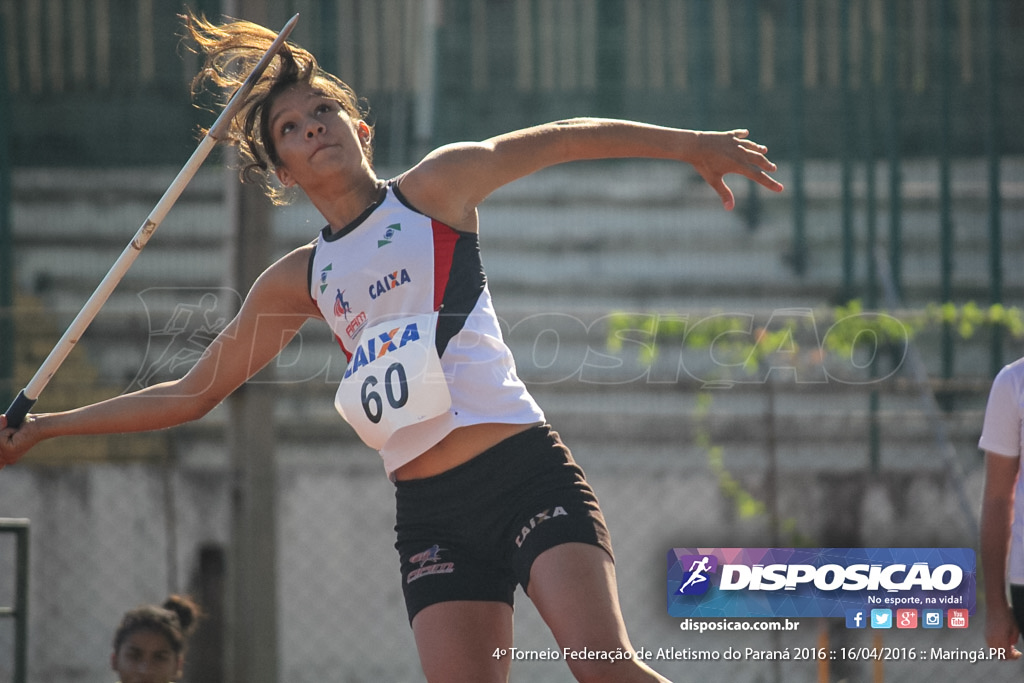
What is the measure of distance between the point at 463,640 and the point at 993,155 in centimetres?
439

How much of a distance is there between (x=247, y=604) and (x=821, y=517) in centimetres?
227

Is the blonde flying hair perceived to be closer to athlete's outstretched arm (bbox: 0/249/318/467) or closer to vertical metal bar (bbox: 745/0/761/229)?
athlete's outstretched arm (bbox: 0/249/318/467)

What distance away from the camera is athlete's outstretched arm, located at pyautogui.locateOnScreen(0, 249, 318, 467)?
9.09 feet

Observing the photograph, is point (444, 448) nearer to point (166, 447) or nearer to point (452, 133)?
point (166, 447)

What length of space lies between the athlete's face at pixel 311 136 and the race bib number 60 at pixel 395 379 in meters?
0.42

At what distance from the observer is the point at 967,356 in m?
5.39

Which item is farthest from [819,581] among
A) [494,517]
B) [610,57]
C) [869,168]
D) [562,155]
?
[610,57]

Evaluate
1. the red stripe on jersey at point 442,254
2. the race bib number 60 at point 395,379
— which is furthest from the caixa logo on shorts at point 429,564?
the red stripe on jersey at point 442,254

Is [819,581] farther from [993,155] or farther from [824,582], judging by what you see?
[993,155]

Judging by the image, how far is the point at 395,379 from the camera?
99.9 inches

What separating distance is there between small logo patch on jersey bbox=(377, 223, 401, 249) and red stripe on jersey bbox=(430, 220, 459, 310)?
0.08 metres

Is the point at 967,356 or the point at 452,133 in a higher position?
the point at 452,133

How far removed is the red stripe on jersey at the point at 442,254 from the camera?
8.41 feet

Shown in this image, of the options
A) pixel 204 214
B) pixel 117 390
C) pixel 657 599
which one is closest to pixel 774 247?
pixel 657 599
